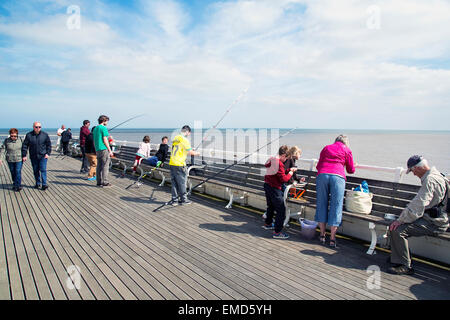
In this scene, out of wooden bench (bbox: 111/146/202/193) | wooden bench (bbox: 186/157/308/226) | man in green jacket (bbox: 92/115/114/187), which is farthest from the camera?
wooden bench (bbox: 111/146/202/193)

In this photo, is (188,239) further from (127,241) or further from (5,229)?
(5,229)

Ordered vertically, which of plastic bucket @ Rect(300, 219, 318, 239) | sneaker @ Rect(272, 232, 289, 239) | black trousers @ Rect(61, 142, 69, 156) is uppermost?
black trousers @ Rect(61, 142, 69, 156)

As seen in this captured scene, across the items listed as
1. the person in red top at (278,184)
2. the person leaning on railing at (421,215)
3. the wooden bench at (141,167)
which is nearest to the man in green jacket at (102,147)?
the wooden bench at (141,167)

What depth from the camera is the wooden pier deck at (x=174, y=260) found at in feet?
9.29

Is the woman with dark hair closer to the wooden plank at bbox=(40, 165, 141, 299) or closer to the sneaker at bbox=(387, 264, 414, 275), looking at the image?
the wooden plank at bbox=(40, 165, 141, 299)

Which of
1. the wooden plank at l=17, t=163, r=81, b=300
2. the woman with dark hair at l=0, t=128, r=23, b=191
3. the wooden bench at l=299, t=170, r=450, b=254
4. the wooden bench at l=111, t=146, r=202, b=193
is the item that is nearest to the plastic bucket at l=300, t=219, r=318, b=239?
the wooden bench at l=299, t=170, r=450, b=254

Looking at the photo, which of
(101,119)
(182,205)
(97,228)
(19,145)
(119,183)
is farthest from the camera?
(119,183)

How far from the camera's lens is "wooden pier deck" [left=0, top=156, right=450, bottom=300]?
2.83 meters

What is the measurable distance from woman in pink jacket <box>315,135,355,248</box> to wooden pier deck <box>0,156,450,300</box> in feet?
1.34

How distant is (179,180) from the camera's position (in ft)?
19.2

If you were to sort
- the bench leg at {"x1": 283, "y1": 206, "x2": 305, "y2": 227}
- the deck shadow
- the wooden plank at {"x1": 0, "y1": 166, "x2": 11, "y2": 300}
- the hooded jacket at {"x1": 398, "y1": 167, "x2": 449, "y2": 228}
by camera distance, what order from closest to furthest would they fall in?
the wooden plank at {"x1": 0, "y1": 166, "x2": 11, "y2": 300} < the hooded jacket at {"x1": 398, "y1": 167, "x2": 449, "y2": 228} < the bench leg at {"x1": 283, "y1": 206, "x2": 305, "y2": 227} < the deck shadow
